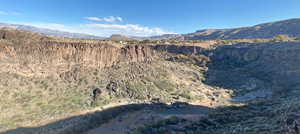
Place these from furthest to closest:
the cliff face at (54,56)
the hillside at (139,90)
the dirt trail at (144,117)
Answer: the cliff face at (54,56) → the dirt trail at (144,117) → the hillside at (139,90)

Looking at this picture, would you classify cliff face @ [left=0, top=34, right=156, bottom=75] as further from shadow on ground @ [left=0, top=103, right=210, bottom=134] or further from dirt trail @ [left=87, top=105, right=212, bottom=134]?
dirt trail @ [left=87, top=105, right=212, bottom=134]

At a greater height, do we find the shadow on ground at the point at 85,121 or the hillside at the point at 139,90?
the hillside at the point at 139,90

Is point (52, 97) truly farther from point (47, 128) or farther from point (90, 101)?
point (47, 128)

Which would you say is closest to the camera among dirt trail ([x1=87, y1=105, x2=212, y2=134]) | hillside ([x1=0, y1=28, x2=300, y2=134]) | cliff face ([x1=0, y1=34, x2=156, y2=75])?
hillside ([x1=0, y1=28, x2=300, y2=134])

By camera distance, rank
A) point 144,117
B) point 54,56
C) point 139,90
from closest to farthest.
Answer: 1. point 144,117
2. point 139,90
3. point 54,56

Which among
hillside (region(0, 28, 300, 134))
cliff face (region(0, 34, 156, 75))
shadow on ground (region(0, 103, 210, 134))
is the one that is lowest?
shadow on ground (region(0, 103, 210, 134))

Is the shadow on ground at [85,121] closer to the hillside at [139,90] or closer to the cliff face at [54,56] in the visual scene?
the hillside at [139,90]

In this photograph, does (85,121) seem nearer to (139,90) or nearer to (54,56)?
(139,90)

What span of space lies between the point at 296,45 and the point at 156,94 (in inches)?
981

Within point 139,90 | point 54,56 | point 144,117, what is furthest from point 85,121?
point 54,56

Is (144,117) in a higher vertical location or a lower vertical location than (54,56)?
lower

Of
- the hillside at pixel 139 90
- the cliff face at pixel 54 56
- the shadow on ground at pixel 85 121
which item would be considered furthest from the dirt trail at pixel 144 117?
the cliff face at pixel 54 56

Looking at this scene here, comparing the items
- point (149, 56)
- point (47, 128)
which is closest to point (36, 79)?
point (47, 128)

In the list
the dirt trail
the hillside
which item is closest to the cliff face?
the hillside
